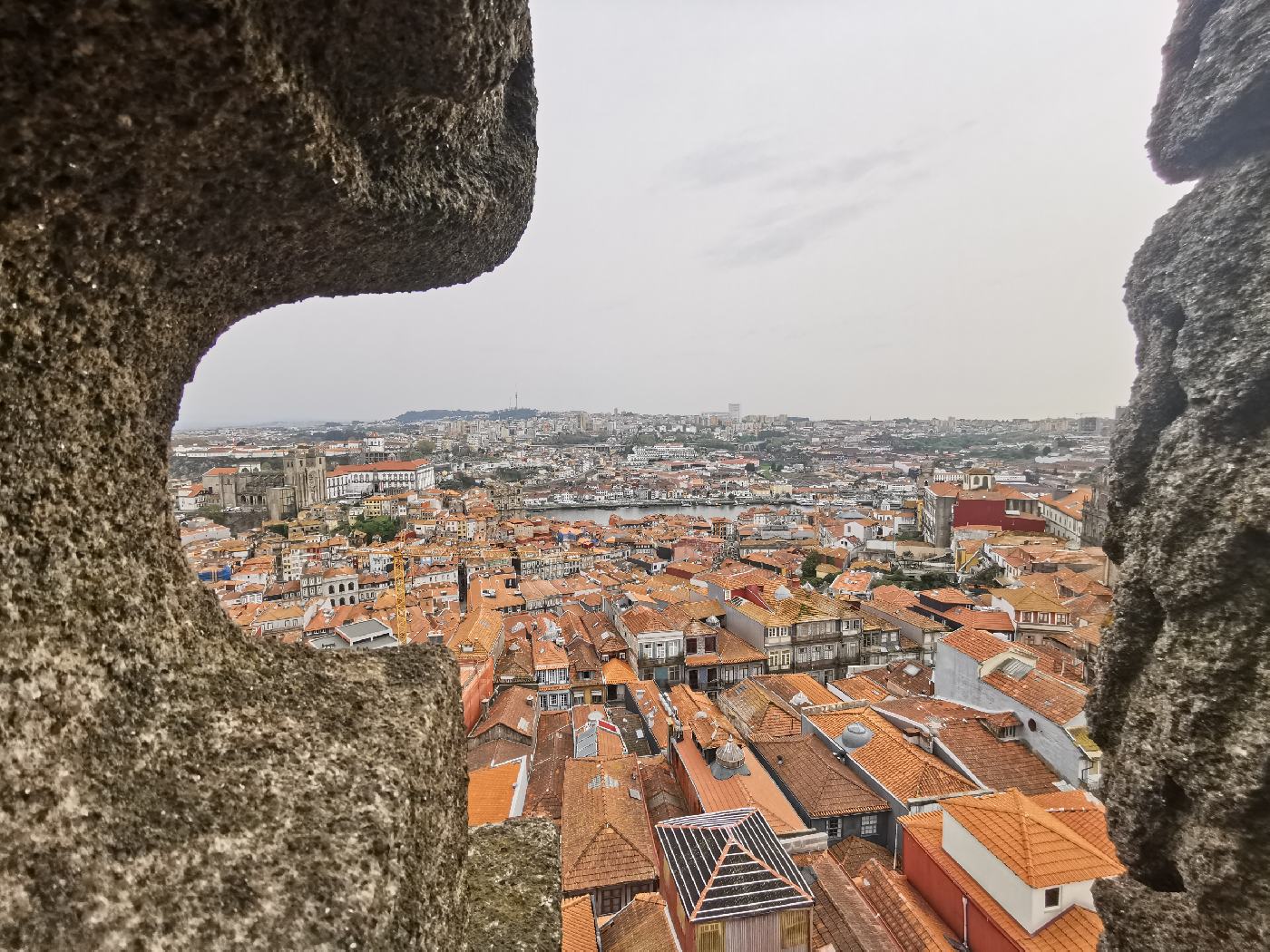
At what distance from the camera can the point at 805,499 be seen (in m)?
75.6

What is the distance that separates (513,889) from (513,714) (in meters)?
13.7

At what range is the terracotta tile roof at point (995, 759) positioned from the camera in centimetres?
1176

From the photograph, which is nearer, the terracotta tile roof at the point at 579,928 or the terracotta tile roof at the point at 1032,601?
the terracotta tile roof at the point at 579,928

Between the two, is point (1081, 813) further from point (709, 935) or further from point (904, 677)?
point (904, 677)

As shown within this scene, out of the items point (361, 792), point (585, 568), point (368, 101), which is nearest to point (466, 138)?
point (368, 101)

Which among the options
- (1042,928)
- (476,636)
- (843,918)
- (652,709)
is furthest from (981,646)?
(476,636)

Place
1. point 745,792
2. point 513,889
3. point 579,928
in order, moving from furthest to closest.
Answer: point 745,792 < point 579,928 < point 513,889

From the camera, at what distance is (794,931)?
24.9 feet

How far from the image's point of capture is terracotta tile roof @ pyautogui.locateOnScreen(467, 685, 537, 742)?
14422mm

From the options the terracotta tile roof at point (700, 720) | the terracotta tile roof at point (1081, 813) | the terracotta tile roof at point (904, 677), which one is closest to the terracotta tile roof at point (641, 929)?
the terracotta tile roof at point (700, 720)

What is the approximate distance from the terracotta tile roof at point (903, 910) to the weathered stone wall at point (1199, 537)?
5719 millimetres

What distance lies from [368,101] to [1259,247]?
386 cm

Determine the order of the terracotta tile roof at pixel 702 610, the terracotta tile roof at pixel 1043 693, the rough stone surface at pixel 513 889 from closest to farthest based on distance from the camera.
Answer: the rough stone surface at pixel 513 889 → the terracotta tile roof at pixel 1043 693 → the terracotta tile roof at pixel 702 610

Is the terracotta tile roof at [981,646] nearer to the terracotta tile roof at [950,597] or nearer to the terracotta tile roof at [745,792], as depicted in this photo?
the terracotta tile roof at [745,792]
